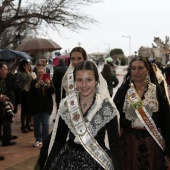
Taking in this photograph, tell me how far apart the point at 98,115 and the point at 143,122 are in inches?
35.2

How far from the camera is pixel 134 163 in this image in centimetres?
309

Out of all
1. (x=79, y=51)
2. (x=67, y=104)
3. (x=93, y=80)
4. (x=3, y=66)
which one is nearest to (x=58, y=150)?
(x=67, y=104)

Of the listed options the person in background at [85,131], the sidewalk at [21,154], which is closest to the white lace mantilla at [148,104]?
the person in background at [85,131]

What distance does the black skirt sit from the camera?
2.13 m

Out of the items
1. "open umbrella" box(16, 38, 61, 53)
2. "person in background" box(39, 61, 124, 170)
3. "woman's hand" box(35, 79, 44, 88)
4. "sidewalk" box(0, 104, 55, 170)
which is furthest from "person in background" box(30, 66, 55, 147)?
"person in background" box(39, 61, 124, 170)

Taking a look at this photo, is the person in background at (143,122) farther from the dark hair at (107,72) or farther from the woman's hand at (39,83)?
the dark hair at (107,72)

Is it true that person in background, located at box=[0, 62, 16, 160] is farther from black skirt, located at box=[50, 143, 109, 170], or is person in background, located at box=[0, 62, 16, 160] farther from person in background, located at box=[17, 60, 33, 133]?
black skirt, located at box=[50, 143, 109, 170]

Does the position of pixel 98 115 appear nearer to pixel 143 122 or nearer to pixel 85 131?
pixel 85 131

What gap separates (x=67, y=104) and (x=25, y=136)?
14.8ft

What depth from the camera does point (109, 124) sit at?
2.20 m

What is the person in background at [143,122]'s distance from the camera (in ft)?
9.75

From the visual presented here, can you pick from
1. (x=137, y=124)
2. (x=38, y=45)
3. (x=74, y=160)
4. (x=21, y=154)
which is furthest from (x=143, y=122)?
(x=38, y=45)

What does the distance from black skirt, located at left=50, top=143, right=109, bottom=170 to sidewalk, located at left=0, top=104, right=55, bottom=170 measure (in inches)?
105

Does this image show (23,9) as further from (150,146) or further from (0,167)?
(150,146)
